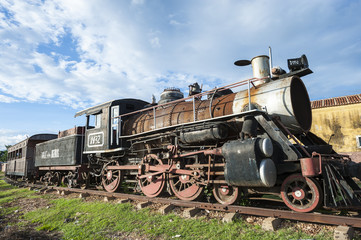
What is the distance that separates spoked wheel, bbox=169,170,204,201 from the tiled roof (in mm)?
14224

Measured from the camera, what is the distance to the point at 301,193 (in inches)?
184

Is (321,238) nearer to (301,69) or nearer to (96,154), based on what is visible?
(301,69)

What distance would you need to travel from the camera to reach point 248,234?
4.09 m

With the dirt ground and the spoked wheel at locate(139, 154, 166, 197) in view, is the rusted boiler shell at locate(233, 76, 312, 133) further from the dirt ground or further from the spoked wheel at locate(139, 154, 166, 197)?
the spoked wheel at locate(139, 154, 166, 197)

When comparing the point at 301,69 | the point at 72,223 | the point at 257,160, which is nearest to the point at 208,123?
the point at 257,160

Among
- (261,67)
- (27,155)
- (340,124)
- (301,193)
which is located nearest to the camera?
(301,193)

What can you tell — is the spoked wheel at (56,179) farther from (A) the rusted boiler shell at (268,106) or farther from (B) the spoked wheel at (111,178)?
(A) the rusted boiler shell at (268,106)

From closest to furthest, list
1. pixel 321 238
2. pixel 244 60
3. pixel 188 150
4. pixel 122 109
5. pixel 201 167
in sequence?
pixel 321 238 → pixel 201 167 → pixel 188 150 → pixel 244 60 → pixel 122 109

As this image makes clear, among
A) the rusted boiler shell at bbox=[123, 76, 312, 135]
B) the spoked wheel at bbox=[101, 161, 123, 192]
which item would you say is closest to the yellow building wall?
the rusted boiler shell at bbox=[123, 76, 312, 135]

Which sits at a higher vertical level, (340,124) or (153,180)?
(340,124)

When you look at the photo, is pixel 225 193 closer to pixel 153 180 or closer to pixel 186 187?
pixel 186 187

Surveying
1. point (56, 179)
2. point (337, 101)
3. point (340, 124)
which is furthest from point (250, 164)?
point (337, 101)

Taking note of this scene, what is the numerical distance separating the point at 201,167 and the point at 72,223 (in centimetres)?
340

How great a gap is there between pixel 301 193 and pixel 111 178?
660cm
